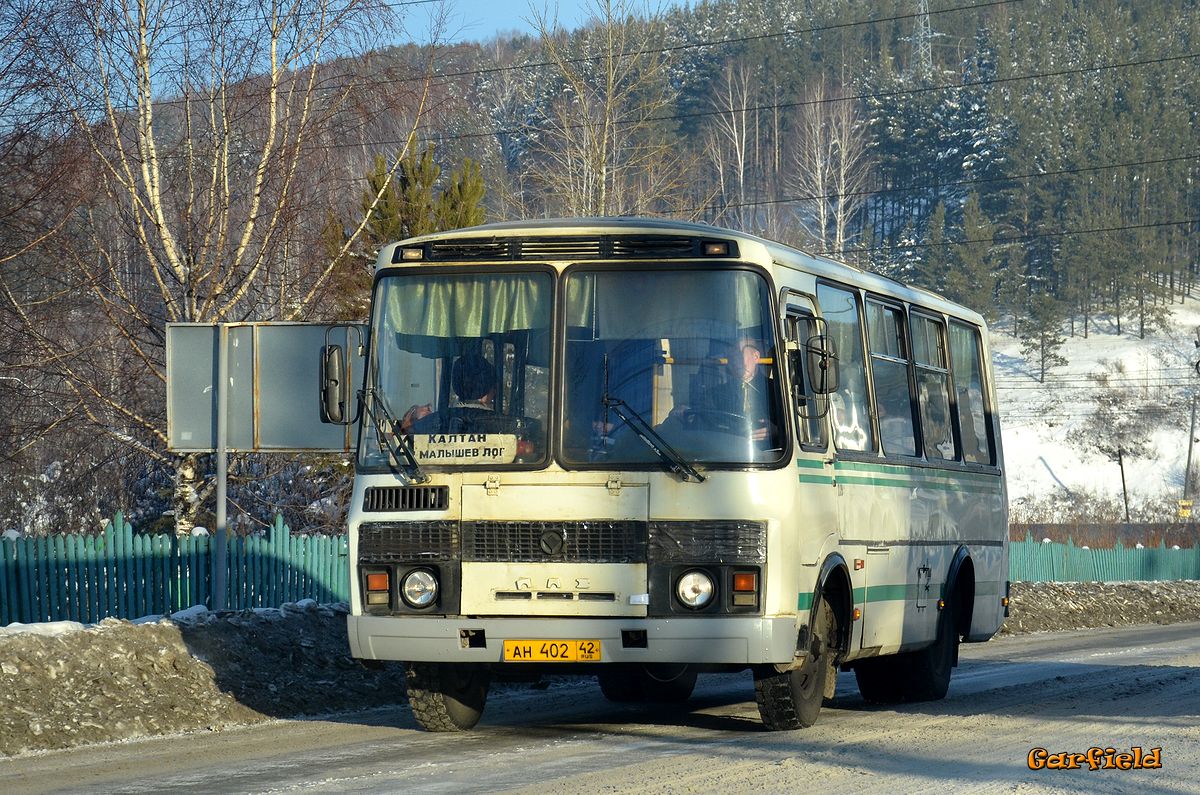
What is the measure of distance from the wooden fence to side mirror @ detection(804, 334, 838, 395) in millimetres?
6454

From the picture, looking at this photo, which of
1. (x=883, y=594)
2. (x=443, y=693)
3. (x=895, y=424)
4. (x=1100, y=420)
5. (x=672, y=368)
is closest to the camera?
(x=672, y=368)

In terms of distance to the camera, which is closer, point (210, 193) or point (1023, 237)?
point (210, 193)

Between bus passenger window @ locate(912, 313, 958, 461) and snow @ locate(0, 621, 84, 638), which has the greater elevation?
bus passenger window @ locate(912, 313, 958, 461)

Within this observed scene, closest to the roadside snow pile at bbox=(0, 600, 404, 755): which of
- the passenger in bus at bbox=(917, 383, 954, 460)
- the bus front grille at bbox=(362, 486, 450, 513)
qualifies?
the bus front grille at bbox=(362, 486, 450, 513)

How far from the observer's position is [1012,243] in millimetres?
107438

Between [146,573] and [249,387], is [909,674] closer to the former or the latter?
[249,387]

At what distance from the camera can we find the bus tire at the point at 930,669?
13.5 metres

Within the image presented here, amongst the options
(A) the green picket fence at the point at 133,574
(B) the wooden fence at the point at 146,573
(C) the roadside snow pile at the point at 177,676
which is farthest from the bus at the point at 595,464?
(A) the green picket fence at the point at 133,574

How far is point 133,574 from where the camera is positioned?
17.8 metres

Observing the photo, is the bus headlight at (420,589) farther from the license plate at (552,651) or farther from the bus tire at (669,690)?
the bus tire at (669,690)

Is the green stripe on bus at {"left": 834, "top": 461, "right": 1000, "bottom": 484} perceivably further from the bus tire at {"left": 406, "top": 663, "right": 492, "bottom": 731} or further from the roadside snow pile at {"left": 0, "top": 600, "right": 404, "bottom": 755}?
the roadside snow pile at {"left": 0, "top": 600, "right": 404, "bottom": 755}

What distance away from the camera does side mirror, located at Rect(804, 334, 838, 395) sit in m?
10.1

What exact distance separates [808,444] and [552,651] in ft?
6.61

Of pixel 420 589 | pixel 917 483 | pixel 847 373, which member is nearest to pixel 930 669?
pixel 917 483
